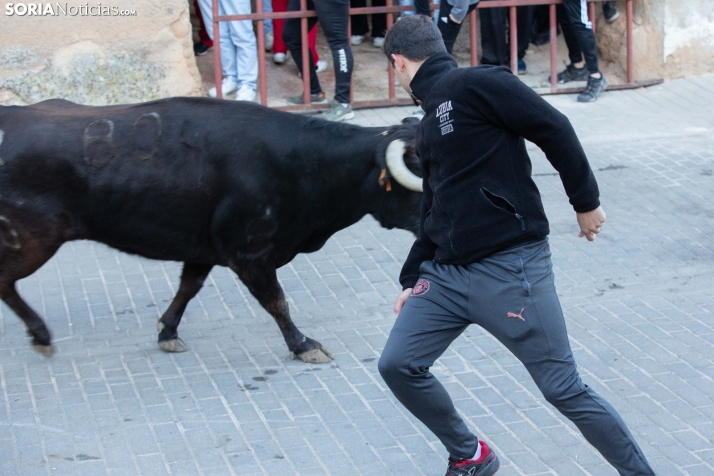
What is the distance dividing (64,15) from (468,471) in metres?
6.81

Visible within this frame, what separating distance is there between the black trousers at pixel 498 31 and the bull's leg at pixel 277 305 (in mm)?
5846

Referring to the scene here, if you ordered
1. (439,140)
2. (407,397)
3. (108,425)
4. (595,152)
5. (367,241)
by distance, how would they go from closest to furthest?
(439,140), (407,397), (108,425), (367,241), (595,152)

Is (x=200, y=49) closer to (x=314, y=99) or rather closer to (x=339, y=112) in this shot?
(x=314, y=99)

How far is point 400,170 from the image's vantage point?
16.4ft

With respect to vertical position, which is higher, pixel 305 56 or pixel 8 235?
pixel 305 56

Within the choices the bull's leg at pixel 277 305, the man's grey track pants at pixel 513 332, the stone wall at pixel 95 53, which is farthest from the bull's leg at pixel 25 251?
the stone wall at pixel 95 53

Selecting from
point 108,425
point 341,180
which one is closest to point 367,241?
point 341,180

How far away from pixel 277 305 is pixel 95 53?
4.83 metres

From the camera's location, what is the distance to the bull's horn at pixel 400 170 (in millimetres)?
5000

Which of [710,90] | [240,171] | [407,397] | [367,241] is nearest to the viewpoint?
[407,397]

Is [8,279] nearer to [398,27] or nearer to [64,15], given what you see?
[398,27]

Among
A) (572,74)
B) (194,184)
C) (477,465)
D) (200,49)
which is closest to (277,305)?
(194,184)

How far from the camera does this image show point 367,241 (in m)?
7.22

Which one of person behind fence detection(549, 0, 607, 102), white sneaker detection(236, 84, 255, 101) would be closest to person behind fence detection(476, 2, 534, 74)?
person behind fence detection(549, 0, 607, 102)
